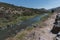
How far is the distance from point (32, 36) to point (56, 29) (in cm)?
366

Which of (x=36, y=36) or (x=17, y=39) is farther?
(x=17, y=39)

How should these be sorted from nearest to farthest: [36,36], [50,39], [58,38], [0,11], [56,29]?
[58,38] → [50,39] → [36,36] → [56,29] → [0,11]

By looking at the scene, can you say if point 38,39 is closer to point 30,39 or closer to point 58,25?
point 30,39

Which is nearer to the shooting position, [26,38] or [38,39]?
[38,39]

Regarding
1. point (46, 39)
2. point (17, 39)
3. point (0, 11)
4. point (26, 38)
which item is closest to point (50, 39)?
point (46, 39)

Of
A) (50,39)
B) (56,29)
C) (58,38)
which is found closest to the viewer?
(58,38)

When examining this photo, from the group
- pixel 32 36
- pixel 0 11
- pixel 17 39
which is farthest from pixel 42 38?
pixel 0 11

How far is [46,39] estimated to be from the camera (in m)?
22.9

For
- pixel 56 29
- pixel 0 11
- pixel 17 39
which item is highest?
pixel 56 29

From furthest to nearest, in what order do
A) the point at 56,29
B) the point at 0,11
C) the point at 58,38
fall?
Answer: the point at 0,11, the point at 56,29, the point at 58,38

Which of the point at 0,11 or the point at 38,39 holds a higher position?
the point at 38,39

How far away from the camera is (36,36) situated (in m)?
24.4

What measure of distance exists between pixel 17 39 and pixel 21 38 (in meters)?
0.75

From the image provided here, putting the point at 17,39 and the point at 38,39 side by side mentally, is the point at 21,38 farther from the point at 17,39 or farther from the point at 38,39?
the point at 38,39
